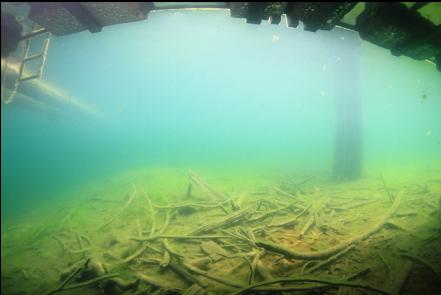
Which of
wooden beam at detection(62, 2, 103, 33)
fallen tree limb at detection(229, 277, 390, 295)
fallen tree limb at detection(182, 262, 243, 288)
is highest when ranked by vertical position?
wooden beam at detection(62, 2, 103, 33)

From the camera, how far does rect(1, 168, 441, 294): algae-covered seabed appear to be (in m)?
3.87

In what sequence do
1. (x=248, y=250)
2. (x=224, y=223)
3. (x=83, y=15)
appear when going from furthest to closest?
1. (x=224, y=223)
2. (x=248, y=250)
3. (x=83, y=15)

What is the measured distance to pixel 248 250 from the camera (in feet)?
16.7

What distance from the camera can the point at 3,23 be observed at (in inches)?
133

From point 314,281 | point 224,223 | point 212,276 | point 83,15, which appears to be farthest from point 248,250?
point 83,15

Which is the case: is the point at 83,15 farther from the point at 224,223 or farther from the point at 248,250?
the point at 224,223

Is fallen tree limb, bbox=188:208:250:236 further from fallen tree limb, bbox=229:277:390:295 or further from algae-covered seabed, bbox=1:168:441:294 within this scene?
fallen tree limb, bbox=229:277:390:295

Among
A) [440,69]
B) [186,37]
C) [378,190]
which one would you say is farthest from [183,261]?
[186,37]

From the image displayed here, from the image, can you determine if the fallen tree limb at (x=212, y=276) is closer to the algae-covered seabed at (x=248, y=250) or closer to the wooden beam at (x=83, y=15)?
the algae-covered seabed at (x=248, y=250)


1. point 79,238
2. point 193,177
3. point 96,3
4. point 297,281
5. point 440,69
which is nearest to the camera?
point 96,3

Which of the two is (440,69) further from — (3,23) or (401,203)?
(3,23)

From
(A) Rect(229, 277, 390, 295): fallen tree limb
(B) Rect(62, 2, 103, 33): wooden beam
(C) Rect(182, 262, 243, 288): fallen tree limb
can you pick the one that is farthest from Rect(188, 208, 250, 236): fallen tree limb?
(B) Rect(62, 2, 103, 33): wooden beam

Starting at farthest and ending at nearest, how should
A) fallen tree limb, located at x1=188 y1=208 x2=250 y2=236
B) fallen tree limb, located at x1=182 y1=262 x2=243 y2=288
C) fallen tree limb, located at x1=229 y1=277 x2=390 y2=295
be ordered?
fallen tree limb, located at x1=188 y1=208 x2=250 y2=236
fallen tree limb, located at x1=182 y1=262 x2=243 y2=288
fallen tree limb, located at x1=229 y1=277 x2=390 y2=295

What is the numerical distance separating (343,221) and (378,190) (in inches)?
186
